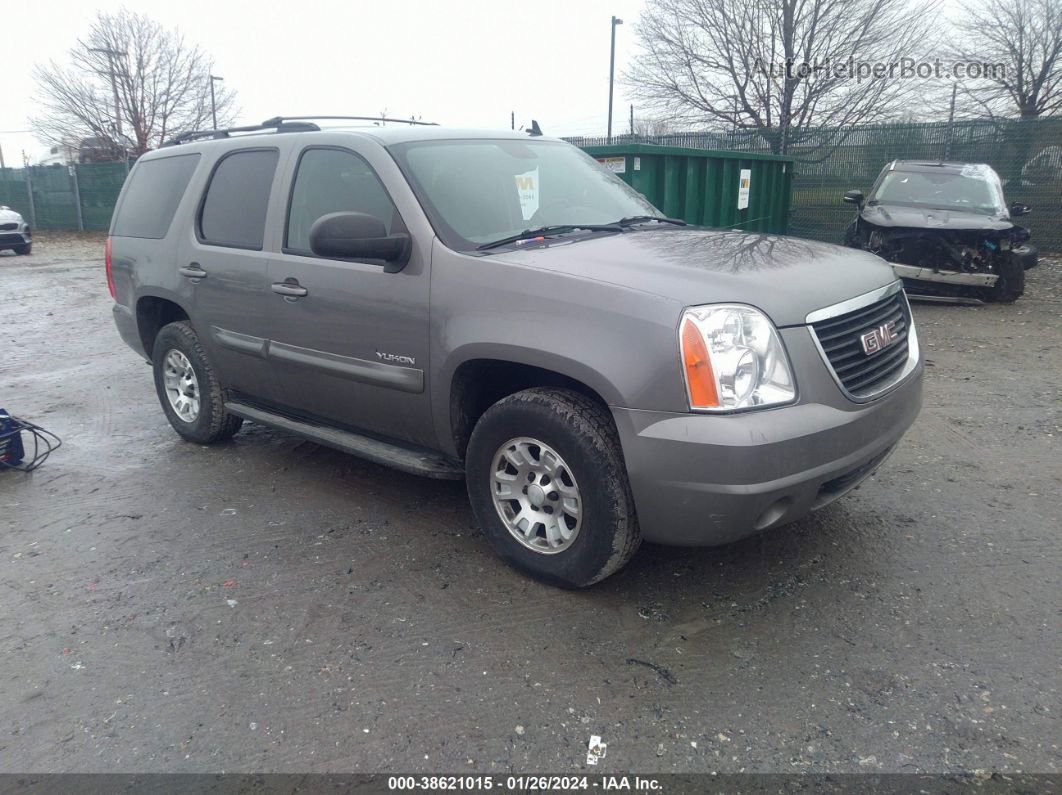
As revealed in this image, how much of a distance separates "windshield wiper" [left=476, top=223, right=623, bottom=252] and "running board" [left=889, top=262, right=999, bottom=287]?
6.68 metres

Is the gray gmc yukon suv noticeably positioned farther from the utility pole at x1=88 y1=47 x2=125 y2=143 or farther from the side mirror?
the utility pole at x1=88 y1=47 x2=125 y2=143

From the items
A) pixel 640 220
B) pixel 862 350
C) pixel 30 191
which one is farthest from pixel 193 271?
pixel 30 191

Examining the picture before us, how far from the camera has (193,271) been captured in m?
4.71

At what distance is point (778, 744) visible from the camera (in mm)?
2457

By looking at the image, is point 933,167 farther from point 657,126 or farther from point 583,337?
point 657,126

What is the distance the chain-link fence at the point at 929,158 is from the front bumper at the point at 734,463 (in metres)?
12.4

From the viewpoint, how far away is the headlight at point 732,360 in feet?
9.16

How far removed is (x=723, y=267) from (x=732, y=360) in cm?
51

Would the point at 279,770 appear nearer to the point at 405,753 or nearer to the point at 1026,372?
the point at 405,753

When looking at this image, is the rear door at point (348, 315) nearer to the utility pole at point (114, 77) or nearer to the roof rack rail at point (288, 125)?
the roof rack rail at point (288, 125)

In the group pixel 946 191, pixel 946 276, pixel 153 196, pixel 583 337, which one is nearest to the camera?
pixel 583 337

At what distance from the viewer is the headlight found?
9.16 feet

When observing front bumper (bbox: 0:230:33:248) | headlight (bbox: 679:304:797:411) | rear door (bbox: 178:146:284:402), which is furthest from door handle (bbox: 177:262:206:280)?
front bumper (bbox: 0:230:33:248)

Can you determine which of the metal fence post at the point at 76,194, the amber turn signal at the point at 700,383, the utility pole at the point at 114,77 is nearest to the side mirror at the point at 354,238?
the amber turn signal at the point at 700,383
